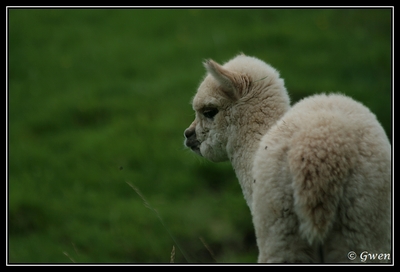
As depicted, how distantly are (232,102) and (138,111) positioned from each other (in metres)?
8.52

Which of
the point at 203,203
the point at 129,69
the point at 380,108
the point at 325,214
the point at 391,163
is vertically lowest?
the point at 203,203

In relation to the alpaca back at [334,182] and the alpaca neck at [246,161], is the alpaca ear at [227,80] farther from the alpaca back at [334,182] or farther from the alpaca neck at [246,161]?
the alpaca back at [334,182]

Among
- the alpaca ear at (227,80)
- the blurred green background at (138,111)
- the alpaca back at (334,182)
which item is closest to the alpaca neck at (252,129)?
the alpaca ear at (227,80)

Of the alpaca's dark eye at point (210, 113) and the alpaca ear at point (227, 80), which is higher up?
the alpaca ear at point (227, 80)

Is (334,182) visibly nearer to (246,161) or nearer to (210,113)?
(246,161)

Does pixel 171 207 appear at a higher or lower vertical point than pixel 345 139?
lower

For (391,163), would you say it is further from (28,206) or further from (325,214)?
(28,206)

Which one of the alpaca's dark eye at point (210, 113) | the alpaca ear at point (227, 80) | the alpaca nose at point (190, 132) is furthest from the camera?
the alpaca nose at point (190, 132)

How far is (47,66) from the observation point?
49.4ft

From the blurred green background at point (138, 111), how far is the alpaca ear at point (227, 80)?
2.53 meters

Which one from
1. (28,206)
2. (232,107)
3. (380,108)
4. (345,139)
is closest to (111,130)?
(28,206)

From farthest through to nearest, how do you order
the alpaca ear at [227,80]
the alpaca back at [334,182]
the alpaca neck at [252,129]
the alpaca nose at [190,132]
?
the alpaca nose at [190,132], the alpaca neck at [252,129], the alpaca ear at [227,80], the alpaca back at [334,182]

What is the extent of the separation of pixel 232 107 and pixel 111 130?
793 cm

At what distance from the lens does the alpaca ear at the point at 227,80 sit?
4411 mm
